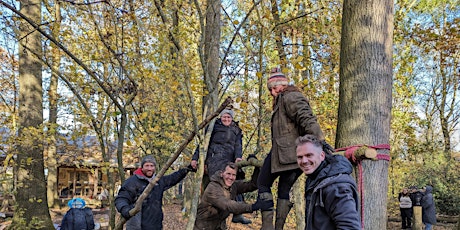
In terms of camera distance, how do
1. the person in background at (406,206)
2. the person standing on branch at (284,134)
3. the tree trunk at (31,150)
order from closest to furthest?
the person standing on branch at (284,134)
the tree trunk at (31,150)
the person in background at (406,206)

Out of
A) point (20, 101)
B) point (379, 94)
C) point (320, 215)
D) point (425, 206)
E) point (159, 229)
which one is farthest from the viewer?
point (425, 206)

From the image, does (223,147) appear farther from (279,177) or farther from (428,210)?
(428,210)

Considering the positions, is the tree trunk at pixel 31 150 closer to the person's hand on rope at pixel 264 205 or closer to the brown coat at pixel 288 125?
the person's hand on rope at pixel 264 205

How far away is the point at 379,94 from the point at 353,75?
0.22 m

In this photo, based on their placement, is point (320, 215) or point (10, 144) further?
point (10, 144)

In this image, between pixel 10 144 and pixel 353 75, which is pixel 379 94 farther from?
pixel 10 144

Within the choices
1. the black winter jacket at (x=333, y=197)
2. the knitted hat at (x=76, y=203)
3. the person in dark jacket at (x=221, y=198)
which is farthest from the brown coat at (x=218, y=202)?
the knitted hat at (x=76, y=203)

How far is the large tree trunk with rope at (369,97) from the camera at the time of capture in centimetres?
251

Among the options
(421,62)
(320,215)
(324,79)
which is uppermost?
(421,62)

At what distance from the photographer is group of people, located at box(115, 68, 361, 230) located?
2201 mm

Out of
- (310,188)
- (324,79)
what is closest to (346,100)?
(310,188)

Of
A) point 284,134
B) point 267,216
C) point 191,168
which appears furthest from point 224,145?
point 284,134

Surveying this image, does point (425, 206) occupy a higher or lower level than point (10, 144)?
lower

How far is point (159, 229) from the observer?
530 cm
